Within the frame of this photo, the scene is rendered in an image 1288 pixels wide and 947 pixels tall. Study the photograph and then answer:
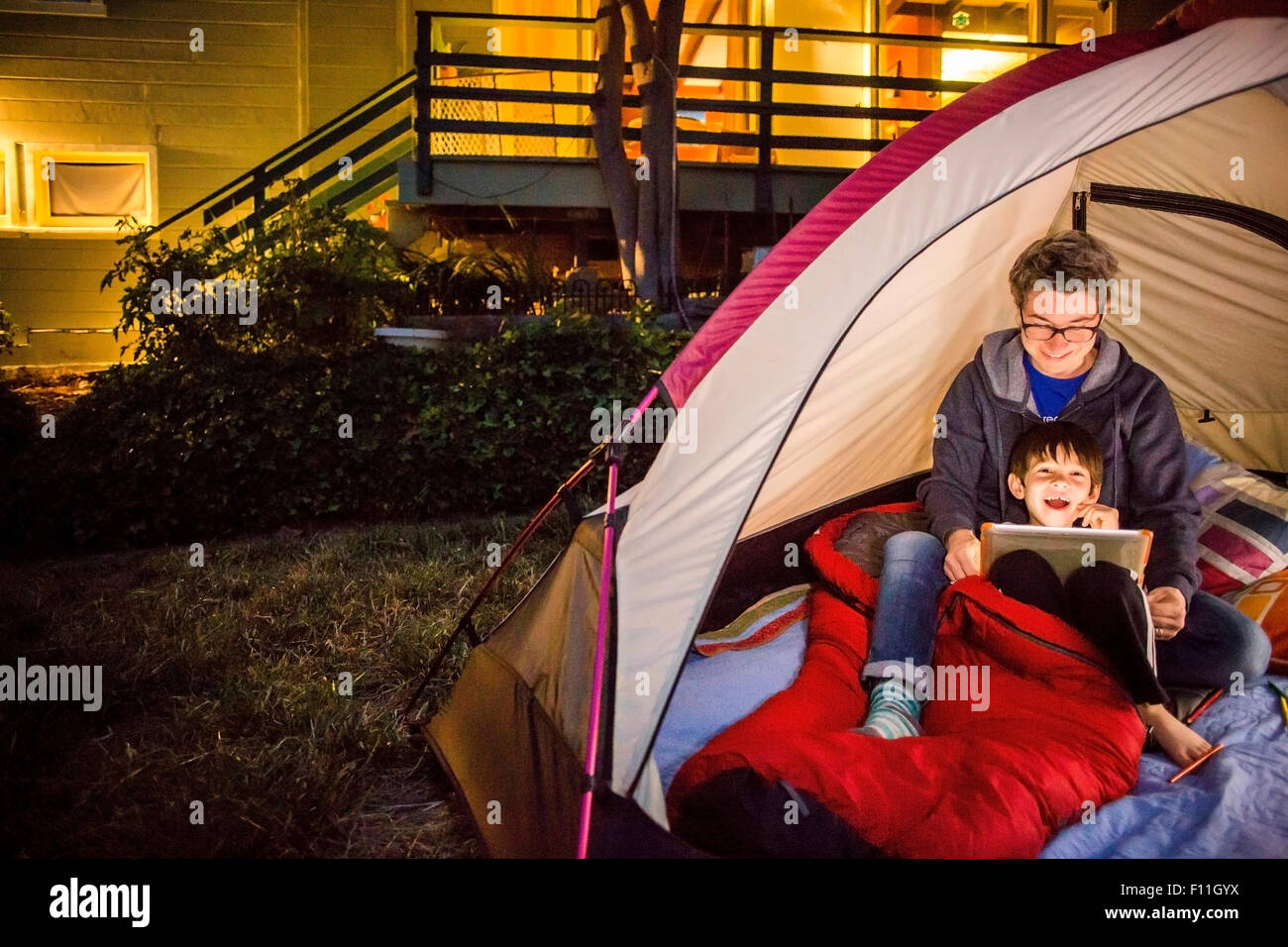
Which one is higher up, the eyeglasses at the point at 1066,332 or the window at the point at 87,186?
the window at the point at 87,186

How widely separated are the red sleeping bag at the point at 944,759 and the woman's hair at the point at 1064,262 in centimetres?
87

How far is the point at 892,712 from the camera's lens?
2246mm

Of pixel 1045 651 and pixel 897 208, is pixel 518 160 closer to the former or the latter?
pixel 897 208

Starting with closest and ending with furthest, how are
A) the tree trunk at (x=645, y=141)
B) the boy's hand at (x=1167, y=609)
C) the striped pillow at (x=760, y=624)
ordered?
the boy's hand at (x=1167, y=609) → the striped pillow at (x=760, y=624) → the tree trunk at (x=645, y=141)

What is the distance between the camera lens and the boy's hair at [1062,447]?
2.57m

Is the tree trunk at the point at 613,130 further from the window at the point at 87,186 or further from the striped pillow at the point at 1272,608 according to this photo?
the window at the point at 87,186

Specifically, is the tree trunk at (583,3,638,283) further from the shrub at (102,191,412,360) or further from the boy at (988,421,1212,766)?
the boy at (988,421,1212,766)

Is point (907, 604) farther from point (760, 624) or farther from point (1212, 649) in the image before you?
point (1212, 649)

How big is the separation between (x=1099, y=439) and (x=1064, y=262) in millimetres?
492

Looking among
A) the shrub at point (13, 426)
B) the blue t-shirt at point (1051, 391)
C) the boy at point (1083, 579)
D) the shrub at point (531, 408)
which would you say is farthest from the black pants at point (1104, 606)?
the shrub at point (13, 426)

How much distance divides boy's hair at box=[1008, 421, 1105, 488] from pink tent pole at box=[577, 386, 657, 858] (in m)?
1.04

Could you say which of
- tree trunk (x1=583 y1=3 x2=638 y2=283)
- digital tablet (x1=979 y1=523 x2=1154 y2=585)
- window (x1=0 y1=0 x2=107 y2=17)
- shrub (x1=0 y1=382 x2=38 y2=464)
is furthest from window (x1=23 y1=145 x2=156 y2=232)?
digital tablet (x1=979 y1=523 x2=1154 y2=585)

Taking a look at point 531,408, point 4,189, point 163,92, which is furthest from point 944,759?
point 4,189
